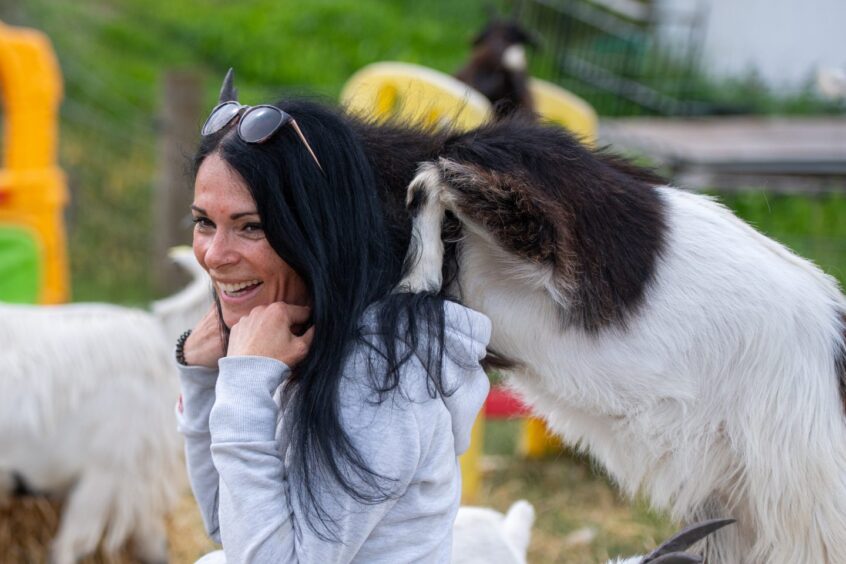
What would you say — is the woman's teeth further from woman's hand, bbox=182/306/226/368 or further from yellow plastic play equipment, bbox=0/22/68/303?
yellow plastic play equipment, bbox=0/22/68/303

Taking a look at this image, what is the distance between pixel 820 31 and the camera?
9.40 meters

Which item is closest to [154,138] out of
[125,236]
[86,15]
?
[125,236]

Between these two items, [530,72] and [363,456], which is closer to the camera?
[363,456]

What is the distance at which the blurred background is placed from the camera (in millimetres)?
6512

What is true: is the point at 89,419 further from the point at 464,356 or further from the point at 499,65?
the point at 499,65

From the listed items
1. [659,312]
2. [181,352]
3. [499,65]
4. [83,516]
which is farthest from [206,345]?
[499,65]

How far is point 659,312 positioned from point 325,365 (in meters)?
0.46

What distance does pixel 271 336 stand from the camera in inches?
57.8

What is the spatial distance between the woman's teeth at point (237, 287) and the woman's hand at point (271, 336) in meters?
0.04

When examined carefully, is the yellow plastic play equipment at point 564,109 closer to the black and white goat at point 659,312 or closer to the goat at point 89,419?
the goat at point 89,419

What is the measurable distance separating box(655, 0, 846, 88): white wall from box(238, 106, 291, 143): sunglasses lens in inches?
327

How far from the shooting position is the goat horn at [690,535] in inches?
58.9

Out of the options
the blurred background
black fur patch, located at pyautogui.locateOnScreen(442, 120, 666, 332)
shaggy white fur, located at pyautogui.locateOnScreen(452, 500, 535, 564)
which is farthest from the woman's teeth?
the blurred background

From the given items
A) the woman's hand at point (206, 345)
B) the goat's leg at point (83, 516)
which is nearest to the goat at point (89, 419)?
the goat's leg at point (83, 516)
